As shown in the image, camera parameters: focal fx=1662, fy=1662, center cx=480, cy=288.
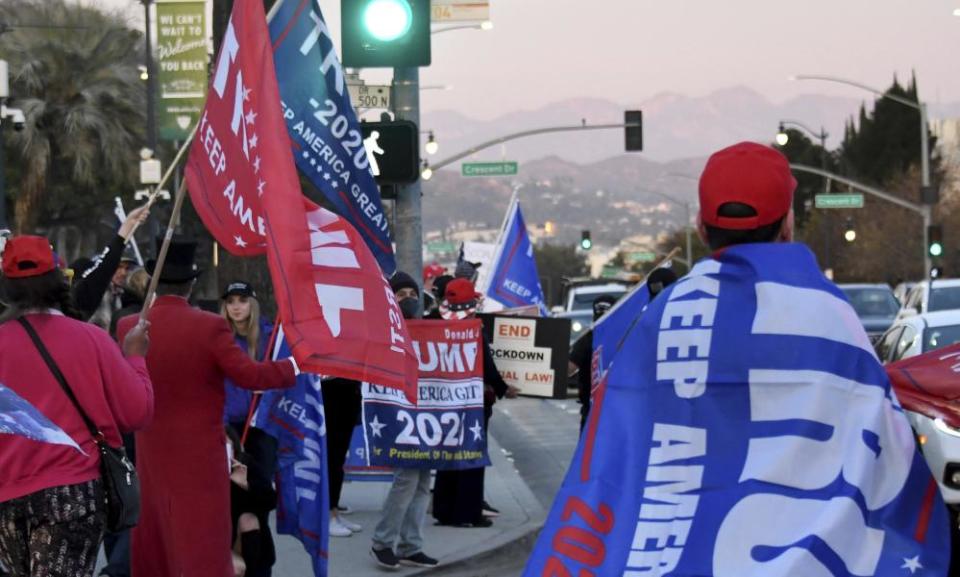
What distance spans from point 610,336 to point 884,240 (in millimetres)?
68245

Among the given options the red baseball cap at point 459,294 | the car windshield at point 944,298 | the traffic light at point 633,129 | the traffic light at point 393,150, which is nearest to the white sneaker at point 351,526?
the red baseball cap at point 459,294

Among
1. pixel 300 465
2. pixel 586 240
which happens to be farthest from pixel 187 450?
pixel 586 240

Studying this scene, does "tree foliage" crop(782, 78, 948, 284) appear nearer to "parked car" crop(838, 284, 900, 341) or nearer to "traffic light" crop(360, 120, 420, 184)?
"parked car" crop(838, 284, 900, 341)

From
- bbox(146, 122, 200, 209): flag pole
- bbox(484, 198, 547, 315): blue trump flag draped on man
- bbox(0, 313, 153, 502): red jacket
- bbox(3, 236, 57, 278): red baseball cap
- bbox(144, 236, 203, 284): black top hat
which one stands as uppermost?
bbox(146, 122, 200, 209): flag pole

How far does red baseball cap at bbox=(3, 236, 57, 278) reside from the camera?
6.04 m

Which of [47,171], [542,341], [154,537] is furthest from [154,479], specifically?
[47,171]

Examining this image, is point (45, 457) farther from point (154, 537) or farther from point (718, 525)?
point (718, 525)

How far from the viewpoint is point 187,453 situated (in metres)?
6.79

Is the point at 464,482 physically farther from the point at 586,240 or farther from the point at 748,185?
the point at 586,240

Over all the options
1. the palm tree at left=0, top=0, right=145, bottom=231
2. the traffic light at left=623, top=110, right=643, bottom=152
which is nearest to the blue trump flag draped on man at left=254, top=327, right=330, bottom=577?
the traffic light at left=623, top=110, right=643, bottom=152

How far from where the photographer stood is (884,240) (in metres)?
75.4

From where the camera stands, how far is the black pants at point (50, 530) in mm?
5699

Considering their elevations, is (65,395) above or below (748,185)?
below

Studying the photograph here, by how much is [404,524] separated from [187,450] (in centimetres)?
364
